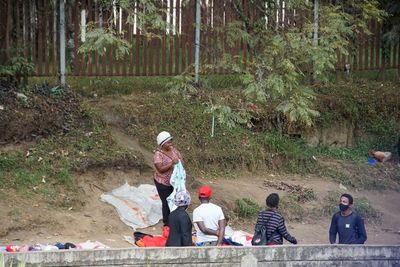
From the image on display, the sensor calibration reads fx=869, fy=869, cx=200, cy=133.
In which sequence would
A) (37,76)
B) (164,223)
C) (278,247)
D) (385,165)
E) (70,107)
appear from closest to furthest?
(278,247) → (164,223) → (70,107) → (37,76) → (385,165)

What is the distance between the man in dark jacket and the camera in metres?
9.84

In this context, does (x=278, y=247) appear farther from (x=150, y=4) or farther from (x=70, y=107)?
(x=70, y=107)

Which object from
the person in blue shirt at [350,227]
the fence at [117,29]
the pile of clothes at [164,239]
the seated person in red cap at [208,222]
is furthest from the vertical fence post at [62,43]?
the person in blue shirt at [350,227]

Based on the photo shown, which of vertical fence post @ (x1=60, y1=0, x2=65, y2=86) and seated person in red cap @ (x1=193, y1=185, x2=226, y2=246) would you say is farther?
vertical fence post @ (x1=60, y1=0, x2=65, y2=86)

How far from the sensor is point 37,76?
14977 millimetres

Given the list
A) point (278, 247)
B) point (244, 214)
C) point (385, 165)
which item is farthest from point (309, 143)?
point (278, 247)

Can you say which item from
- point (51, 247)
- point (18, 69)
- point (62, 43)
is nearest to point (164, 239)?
point (51, 247)

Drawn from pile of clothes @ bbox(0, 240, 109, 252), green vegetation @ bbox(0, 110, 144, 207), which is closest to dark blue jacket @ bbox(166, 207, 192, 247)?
pile of clothes @ bbox(0, 240, 109, 252)

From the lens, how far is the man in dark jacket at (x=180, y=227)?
9.84 metres

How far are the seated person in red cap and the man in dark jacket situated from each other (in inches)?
20.5

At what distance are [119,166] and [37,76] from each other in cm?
270

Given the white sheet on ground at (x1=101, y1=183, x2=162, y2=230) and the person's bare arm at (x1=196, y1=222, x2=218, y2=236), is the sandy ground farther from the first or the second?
the person's bare arm at (x1=196, y1=222, x2=218, y2=236)

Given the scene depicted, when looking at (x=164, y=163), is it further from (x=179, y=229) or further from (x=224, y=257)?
(x=224, y=257)

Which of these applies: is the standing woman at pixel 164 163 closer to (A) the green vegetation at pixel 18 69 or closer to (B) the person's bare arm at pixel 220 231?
(B) the person's bare arm at pixel 220 231
